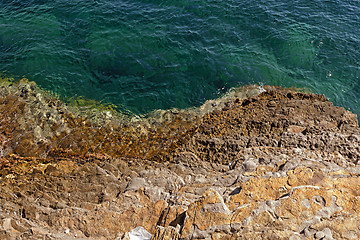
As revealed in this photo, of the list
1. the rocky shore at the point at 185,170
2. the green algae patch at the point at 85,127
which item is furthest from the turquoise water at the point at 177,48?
the rocky shore at the point at 185,170

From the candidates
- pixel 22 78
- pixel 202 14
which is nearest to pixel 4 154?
pixel 22 78

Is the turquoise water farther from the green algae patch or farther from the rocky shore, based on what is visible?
the rocky shore

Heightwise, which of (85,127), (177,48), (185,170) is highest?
(177,48)

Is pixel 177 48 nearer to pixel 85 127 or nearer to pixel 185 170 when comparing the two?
pixel 85 127

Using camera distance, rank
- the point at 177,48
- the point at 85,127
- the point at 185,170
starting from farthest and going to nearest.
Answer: the point at 177,48
the point at 85,127
the point at 185,170

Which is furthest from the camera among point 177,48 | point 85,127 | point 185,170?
point 177,48

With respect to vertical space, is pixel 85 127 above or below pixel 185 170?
above

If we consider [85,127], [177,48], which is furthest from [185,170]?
[177,48]
